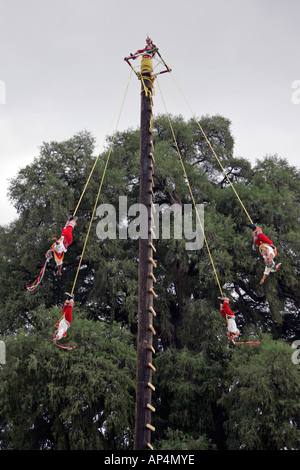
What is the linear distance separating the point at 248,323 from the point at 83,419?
8.75 metres

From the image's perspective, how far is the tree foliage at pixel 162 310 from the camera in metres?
14.1

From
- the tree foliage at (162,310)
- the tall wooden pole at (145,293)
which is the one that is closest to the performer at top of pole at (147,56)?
the tall wooden pole at (145,293)

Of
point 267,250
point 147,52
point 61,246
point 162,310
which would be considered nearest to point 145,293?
point 61,246

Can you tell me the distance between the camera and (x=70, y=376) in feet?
46.9

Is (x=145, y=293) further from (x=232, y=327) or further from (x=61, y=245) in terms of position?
(x=232, y=327)

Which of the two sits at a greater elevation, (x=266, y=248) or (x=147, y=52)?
(x=147, y=52)

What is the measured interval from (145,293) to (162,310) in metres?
11.1

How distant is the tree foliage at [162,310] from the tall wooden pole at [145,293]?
249 inches

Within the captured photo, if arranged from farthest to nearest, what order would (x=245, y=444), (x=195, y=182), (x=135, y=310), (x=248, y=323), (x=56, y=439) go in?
(x=195, y=182) → (x=248, y=323) → (x=135, y=310) → (x=56, y=439) → (x=245, y=444)

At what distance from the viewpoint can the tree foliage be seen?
14.1 metres

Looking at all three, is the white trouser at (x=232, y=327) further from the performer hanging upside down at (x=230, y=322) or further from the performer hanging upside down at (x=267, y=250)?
the performer hanging upside down at (x=267, y=250)

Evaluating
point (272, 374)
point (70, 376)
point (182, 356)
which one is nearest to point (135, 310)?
point (182, 356)

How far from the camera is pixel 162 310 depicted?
1938 cm
